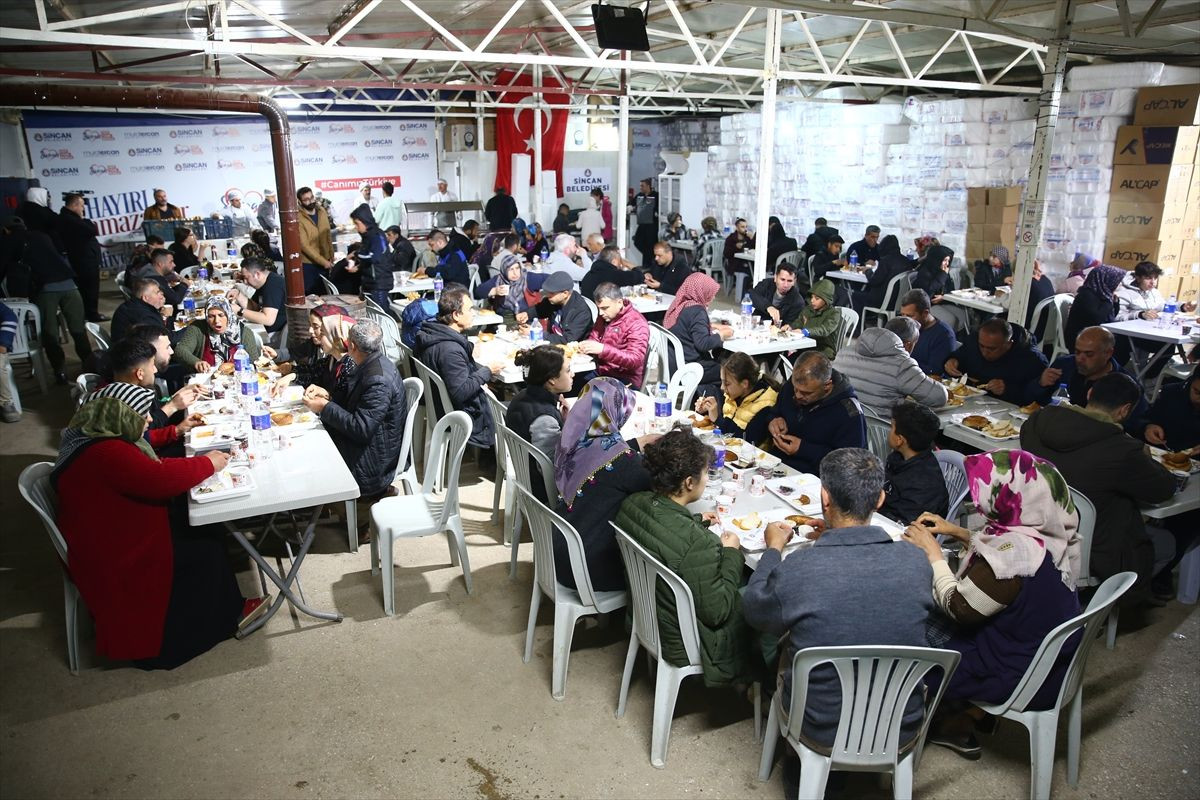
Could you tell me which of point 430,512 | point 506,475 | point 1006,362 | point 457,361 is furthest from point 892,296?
point 430,512

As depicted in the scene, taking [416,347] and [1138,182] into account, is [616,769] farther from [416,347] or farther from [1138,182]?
[1138,182]

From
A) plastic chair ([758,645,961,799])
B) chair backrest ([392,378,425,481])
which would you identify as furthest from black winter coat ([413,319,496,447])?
plastic chair ([758,645,961,799])

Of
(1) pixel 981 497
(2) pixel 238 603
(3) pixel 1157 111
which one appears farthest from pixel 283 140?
(3) pixel 1157 111

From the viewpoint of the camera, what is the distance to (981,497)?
288cm

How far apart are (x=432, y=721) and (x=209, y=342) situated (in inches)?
158

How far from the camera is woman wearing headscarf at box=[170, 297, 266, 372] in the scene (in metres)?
6.08

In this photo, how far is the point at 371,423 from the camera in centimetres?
459

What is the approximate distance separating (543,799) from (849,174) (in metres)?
11.9

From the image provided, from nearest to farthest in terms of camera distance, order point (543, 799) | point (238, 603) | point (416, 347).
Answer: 1. point (543, 799)
2. point (238, 603)
3. point (416, 347)

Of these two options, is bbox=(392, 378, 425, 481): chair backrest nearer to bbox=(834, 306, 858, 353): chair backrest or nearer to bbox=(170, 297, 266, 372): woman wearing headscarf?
bbox=(170, 297, 266, 372): woman wearing headscarf

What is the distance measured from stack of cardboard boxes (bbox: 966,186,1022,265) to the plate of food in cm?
644

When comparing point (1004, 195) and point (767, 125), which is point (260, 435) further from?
point (1004, 195)

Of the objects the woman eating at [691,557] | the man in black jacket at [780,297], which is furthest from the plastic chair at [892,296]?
the woman eating at [691,557]

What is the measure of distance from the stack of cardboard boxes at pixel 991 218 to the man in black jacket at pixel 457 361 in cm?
781
